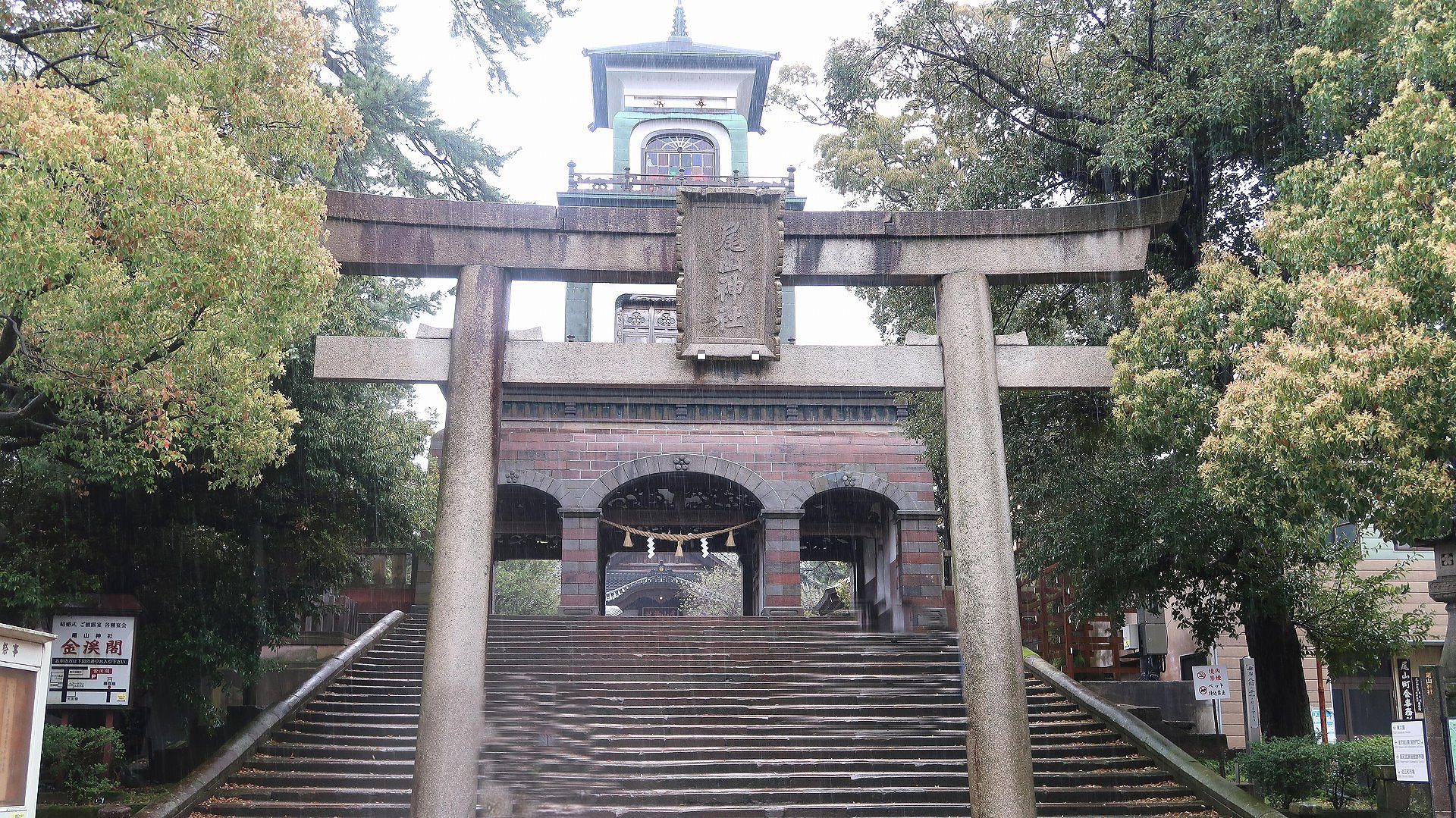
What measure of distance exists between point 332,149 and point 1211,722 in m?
12.5

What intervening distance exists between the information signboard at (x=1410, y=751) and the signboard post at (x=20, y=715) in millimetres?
9266

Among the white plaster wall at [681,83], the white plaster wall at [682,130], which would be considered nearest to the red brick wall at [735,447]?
the white plaster wall at [682,130]

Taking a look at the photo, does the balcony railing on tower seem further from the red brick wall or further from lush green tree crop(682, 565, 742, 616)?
lush green tree crop(682, 565, 742, 616)

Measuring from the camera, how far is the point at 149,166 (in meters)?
6.84

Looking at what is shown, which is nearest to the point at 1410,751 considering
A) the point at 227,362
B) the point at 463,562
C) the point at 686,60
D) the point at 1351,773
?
the point at 1351,773

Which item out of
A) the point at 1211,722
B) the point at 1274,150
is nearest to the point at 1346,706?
Result: the point at 1211,722

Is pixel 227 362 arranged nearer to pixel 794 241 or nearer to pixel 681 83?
pixel 794 241

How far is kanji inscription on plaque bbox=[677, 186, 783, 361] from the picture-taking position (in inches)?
342

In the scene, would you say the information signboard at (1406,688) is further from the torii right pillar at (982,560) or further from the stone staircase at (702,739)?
the torii right pillar at (982,560)

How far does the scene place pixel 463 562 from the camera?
8.16 meters

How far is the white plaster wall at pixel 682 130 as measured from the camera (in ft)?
89.6

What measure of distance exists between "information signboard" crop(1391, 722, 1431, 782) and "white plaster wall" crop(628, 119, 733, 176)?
20689mm

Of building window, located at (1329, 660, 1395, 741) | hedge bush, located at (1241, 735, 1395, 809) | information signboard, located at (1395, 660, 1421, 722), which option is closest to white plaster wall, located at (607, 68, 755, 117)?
building window, located at (1329, 660, 1395, 741)

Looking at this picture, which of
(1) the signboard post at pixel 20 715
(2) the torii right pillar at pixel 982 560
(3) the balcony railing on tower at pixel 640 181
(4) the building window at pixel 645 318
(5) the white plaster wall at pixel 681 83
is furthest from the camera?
(5) the white plaster wall at pixel 681 83
